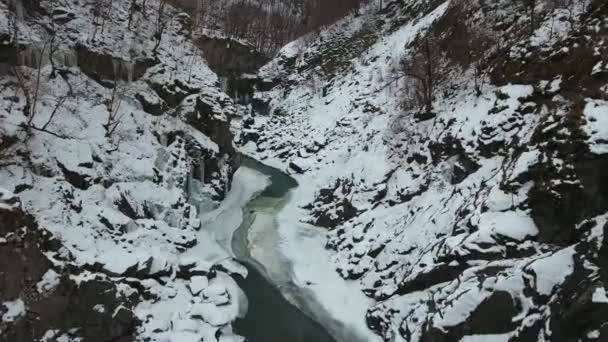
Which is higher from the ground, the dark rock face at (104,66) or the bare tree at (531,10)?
the bare tree at (531,10)

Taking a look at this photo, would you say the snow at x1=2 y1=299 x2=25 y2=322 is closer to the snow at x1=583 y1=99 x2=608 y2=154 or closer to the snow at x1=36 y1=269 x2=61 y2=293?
the snow at x1=36 y1=269 x2=61 y2=293

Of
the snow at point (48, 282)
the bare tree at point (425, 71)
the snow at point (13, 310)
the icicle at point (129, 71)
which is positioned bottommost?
the snow at point (13, 310)

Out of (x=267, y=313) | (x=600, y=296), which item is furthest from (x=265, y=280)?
(x=600, y=296)

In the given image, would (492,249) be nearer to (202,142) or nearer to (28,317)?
(28,317)

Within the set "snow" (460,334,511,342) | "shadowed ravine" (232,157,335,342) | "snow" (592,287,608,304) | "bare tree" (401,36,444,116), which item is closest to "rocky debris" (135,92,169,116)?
"shadowed ravine" (232,157,335,342)

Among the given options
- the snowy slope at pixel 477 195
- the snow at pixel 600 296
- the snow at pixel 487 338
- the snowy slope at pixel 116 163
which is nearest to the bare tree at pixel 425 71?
the snowy slope at pixel 477 195

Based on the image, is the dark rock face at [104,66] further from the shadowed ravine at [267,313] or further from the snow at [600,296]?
the snow at [600,296]
